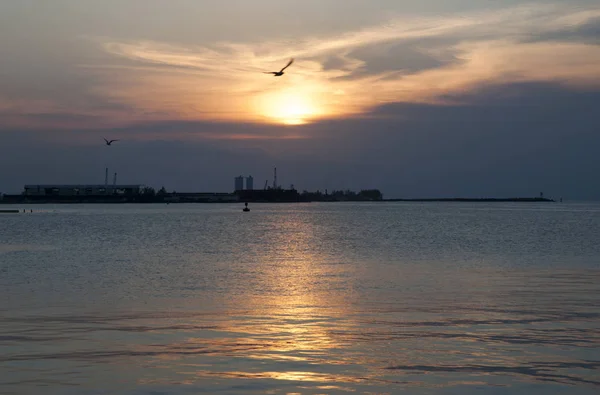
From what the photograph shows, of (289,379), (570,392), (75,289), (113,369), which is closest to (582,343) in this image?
(570,392)

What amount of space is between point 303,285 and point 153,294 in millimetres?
7578

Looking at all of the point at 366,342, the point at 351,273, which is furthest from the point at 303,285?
the point at 366,342

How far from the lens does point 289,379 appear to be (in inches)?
643

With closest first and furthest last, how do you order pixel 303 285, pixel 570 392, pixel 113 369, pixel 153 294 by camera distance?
pixel 570 392, pixel 113 369, pixel 153 294, pixel 303 285

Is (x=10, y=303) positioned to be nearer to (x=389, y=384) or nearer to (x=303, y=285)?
(x=303, y=285)

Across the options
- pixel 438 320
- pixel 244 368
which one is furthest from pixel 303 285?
pixel 244 368

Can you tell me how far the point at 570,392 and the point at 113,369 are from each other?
980 centimetres

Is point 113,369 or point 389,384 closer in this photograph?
point 389,384

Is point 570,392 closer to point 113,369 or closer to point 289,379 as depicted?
point 289,379

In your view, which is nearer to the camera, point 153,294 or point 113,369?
point 113,369

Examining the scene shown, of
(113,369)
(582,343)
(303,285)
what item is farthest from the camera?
(303,285)

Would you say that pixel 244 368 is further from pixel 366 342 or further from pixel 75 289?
pixel 75 289

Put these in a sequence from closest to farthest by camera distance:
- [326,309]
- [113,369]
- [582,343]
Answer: [113,369]
[582,343]
[326,309]

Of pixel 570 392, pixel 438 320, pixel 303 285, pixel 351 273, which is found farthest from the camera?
pixel 351 273
